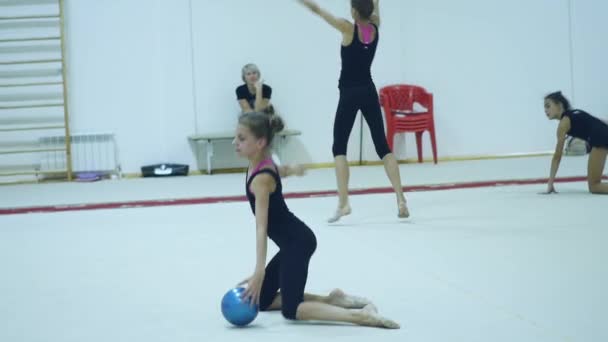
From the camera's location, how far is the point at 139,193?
7293 mm

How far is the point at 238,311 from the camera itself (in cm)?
233

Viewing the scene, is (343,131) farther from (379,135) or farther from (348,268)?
(348,268)

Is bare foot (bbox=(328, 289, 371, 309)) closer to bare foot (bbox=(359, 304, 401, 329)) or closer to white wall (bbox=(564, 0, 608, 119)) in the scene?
bare foot (bbox=(359, 304, 401, 329))

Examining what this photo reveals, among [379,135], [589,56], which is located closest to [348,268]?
[379,135]

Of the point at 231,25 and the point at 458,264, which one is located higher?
the point at 231,25

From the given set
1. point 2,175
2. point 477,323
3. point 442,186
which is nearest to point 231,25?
point 2,175

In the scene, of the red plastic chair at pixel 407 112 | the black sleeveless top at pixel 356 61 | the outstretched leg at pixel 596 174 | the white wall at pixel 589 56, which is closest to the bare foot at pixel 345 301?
the black sleeveless top at pixel 356 61

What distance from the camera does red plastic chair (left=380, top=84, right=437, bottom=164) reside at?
30.8ft

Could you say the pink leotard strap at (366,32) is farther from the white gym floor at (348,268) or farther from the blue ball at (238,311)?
the blue ball at (238,311)

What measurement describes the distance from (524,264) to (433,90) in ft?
23.8

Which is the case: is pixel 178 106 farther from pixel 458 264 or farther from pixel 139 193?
pixel 458 264

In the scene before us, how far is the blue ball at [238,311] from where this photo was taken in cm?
233

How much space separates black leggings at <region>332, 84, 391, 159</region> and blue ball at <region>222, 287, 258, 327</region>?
2.55m

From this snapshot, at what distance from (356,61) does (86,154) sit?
601 centimetres
